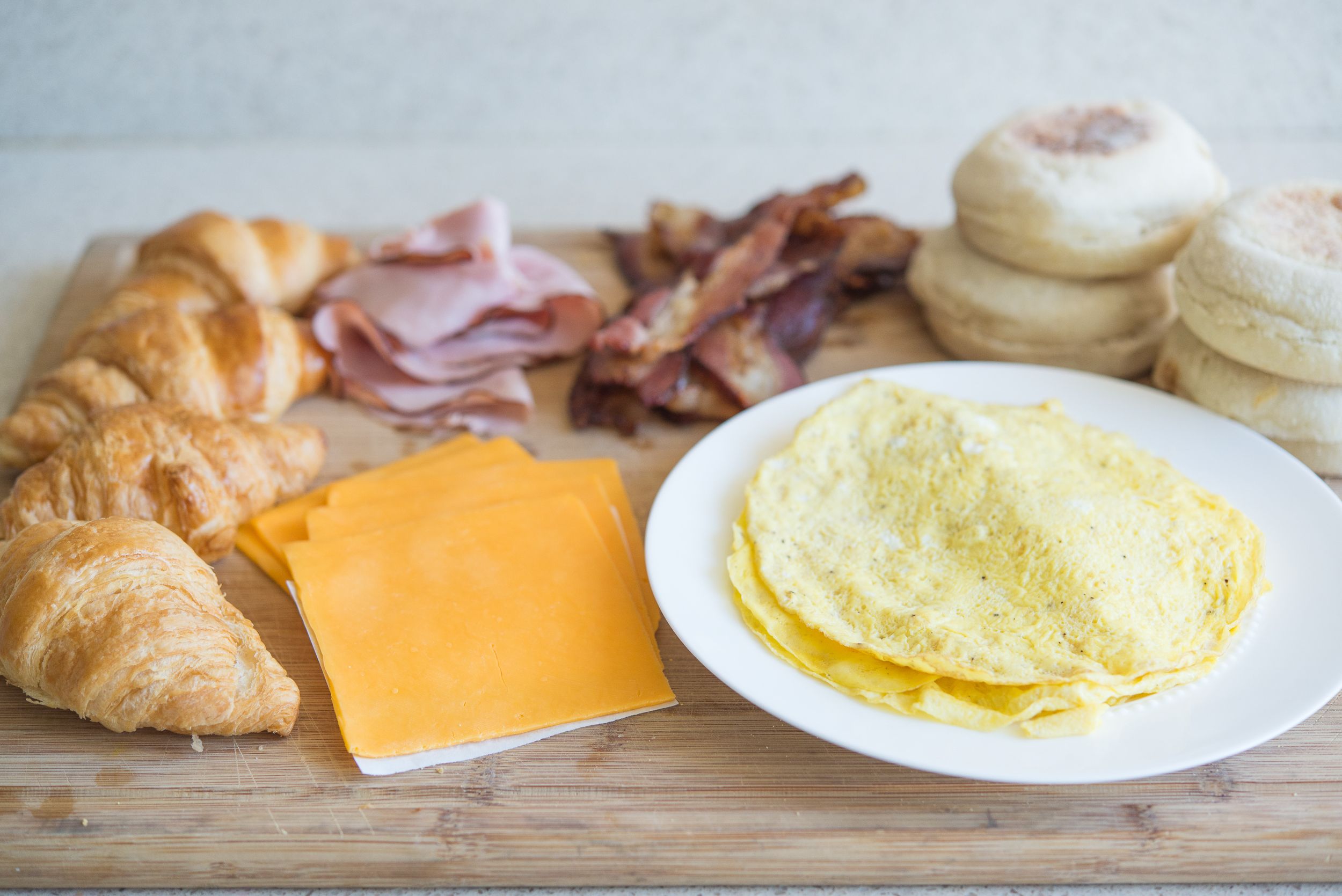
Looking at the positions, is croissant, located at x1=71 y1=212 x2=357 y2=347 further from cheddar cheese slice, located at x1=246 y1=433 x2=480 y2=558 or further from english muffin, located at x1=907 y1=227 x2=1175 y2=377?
english muffin, located at x1=907 y1=227 x2=1175 y2=377

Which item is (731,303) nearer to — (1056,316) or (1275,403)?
(1056,316)

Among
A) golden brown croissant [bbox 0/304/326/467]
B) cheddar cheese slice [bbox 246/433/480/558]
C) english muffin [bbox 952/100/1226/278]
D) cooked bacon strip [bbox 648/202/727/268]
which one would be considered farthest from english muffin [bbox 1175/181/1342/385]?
golden brown croissant [bbox 0/304/326/467]

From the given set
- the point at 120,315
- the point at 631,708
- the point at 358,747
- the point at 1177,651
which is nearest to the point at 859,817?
the point at 631,708

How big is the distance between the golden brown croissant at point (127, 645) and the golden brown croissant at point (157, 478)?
0.80 feet

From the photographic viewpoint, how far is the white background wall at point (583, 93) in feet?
13.0

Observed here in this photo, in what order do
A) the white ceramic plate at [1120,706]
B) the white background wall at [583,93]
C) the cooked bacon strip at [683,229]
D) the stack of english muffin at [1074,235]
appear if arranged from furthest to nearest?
the white background wall at [583,93] < the cooked bacon strip at [683,229] < the stack of english muffin at [1074,235] < the white ceramic plate at [1120,706]

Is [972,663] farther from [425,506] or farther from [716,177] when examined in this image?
[716,177]

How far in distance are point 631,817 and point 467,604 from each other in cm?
51

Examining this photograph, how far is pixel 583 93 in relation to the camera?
426 cm

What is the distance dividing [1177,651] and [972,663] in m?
0.33

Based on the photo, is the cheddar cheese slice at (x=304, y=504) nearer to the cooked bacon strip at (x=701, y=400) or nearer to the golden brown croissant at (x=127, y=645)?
the golden brown croissant at (x=127, y=645)

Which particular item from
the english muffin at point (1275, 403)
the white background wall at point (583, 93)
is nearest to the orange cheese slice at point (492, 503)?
the english muffin at point (1275, 403)

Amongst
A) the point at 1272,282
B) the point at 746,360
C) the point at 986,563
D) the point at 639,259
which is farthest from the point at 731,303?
the point at 1272,282

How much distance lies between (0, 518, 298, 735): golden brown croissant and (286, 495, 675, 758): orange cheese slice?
0.46ft
